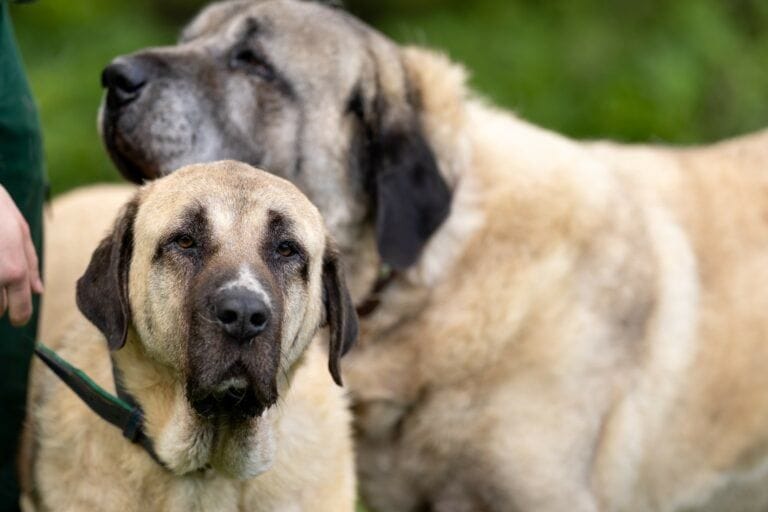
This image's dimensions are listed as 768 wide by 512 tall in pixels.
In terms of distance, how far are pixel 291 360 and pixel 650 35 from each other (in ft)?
21.9

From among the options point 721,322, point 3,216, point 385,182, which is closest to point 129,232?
point 3,216

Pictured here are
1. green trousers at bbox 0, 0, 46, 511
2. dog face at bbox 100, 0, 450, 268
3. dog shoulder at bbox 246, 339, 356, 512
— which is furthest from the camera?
dog face at bbox 100, 0, 450, 268

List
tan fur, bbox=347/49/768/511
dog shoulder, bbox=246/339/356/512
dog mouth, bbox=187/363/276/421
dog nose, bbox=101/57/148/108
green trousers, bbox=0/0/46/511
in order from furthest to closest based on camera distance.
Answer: tan fur, bbox=347/49/768/511 → dog nose, bbox=101/57/148/108 → green trousers, bbox=0/0/46/511 → dog shoulder, bbox=246/339/356/512 → dog mouth, bbox=187/363/276/421

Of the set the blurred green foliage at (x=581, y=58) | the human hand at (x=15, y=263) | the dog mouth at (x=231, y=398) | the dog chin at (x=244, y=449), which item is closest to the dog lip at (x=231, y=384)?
the dog mouth at (x=231, y=398)

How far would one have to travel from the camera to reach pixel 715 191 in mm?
5551

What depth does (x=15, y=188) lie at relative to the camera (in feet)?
14.0

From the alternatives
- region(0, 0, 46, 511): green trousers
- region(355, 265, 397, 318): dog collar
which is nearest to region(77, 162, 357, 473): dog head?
region(0, 0, 46, 511): green trousers

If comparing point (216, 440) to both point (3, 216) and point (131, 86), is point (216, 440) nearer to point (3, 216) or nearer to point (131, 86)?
point (3, 216)

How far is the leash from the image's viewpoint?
12.0ft

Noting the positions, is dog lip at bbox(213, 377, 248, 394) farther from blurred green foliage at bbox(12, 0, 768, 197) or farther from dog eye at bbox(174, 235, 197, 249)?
blurred green foliage at bbox(12, 0, 768, 197)

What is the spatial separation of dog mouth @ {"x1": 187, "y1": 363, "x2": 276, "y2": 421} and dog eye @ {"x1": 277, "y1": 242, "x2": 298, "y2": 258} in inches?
15.1

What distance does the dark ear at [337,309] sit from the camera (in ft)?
12.3

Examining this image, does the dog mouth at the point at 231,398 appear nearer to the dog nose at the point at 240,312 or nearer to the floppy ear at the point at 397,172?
the dog nose at the point at 240,312

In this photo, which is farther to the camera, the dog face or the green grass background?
the green grass background
